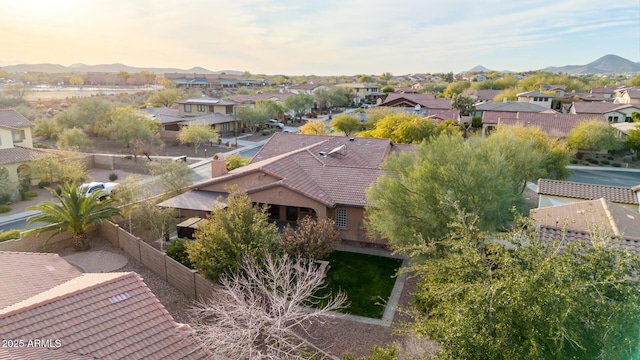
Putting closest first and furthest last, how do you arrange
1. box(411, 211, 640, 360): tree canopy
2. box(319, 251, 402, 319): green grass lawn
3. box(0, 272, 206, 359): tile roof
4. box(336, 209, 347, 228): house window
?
1. box(411, 211, 640, 360): tree canopy
2. box(0, 272, 206, 359): tile roof
3. box(319, 251, 402, 319): green grass lawn
4. box(336, 209, 347, 228): house window

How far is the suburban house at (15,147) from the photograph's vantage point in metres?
38.4

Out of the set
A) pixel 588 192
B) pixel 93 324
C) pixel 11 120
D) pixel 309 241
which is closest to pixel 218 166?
pixel 309 241

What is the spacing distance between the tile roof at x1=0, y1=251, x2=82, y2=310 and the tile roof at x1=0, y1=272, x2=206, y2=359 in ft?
6.31

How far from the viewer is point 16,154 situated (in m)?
39.8

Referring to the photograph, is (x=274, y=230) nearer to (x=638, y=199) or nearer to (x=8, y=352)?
(x=8, y=352)

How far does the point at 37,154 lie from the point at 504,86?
4941 inches

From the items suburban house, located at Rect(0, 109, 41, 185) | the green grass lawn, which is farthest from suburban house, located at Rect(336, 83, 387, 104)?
the green grass lawn

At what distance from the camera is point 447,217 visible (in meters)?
18.0

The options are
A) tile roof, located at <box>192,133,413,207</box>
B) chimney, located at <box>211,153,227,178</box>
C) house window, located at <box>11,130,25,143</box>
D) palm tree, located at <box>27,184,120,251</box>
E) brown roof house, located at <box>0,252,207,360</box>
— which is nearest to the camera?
brown roof house, located at <box>0,252,207,360</box>

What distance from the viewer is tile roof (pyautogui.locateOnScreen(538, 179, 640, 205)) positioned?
2662 cm

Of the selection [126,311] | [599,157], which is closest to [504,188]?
[126,311]

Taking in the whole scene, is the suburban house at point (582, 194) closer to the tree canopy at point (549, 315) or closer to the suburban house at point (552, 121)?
the tree canopy at point (549, 315)

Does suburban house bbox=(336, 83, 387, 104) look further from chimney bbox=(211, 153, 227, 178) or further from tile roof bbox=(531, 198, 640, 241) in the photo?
tile roof bbox=(531, 198, 640, 241)

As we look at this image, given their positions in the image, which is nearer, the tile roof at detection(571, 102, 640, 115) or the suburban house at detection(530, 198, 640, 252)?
the suburban house at detection(530, 198, 640, 252)
